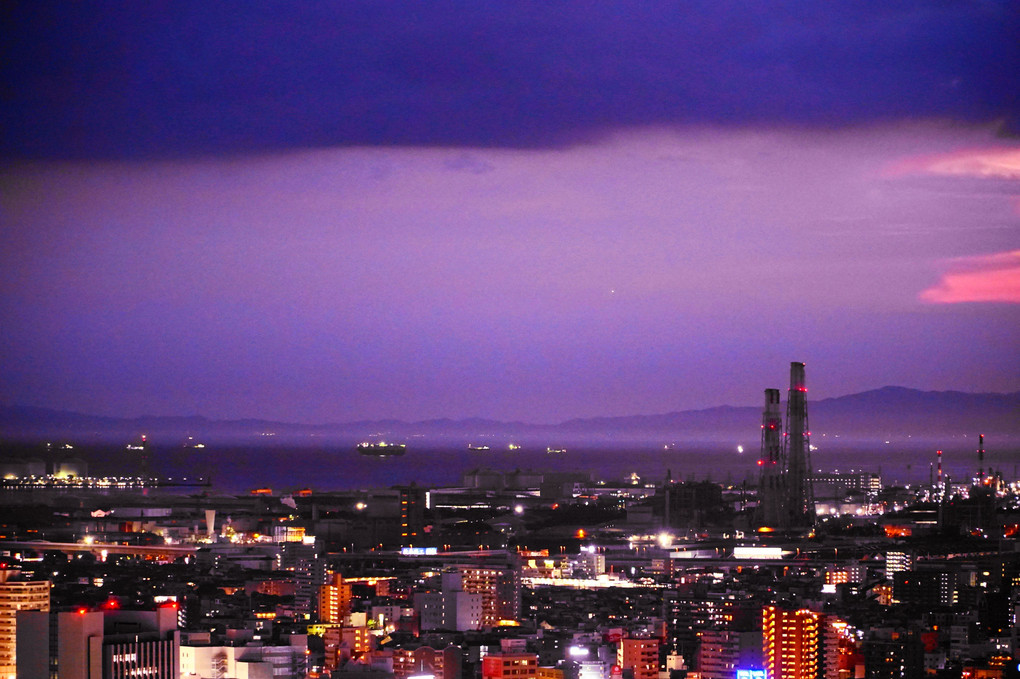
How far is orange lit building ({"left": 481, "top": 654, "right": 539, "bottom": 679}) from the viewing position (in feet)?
38.1

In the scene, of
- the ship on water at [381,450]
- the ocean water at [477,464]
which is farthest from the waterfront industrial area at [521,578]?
the ship on water at [381,450]

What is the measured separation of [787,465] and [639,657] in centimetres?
1531

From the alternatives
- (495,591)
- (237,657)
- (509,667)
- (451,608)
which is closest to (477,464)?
(495,591)

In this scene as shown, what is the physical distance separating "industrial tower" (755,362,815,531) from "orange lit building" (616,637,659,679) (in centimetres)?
1360

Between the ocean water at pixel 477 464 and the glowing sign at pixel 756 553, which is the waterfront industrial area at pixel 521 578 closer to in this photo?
the glowing sign at pixel 756 553

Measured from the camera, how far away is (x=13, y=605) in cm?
1080

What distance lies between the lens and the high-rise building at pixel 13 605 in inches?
392

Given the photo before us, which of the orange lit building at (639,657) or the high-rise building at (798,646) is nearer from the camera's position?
the high-rise building at (798,646)

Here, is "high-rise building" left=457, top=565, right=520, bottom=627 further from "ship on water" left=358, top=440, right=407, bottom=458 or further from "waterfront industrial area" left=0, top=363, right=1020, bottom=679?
"ship on water" left=358, top=440, right=407, bottom=458

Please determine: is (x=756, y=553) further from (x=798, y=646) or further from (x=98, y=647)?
(x=98, y=647)

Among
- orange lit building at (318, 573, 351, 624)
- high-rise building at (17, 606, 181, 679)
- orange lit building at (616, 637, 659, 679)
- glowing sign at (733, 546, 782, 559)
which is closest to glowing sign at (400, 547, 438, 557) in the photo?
glowing sign at (733, 546, 782, 559)

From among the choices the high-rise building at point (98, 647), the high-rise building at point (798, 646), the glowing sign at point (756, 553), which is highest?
the high-rise building at point (98, 647)

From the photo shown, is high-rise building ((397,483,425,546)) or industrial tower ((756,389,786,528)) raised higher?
industrial tower ((756,389,786,528))

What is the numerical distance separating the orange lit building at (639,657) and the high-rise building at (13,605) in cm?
375
